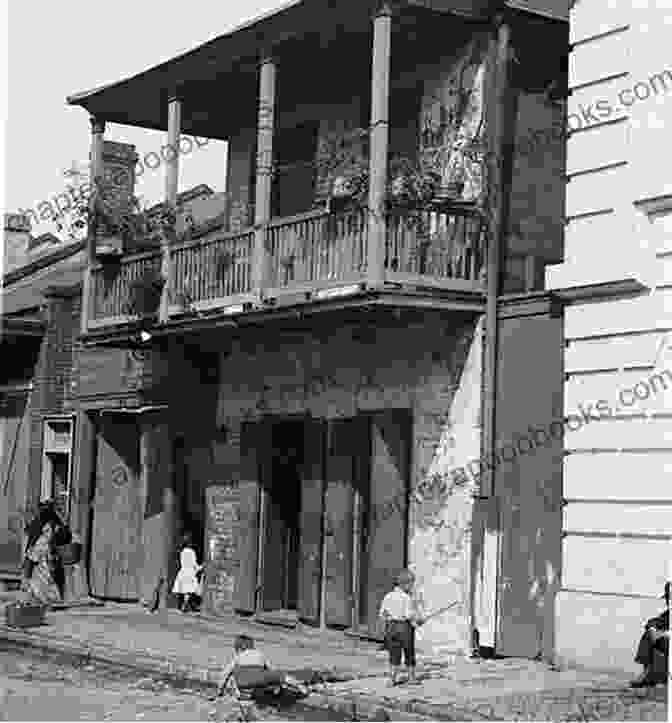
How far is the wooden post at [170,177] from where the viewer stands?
17.2 metres

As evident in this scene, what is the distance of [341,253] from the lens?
1448cm

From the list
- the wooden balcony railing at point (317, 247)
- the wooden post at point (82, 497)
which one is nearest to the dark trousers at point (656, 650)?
the wooden balcony railing at point (317, 247)

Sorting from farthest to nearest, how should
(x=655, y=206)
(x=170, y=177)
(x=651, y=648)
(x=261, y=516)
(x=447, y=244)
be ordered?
(x=170, y=177) < (x=261, y=516) < (x=447, y=244) < (x=655, y=206) < (x=651, y=648)

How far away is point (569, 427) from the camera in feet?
43.2

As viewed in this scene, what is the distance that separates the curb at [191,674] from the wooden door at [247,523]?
8.95 feet

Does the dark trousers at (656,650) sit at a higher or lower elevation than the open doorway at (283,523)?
lower

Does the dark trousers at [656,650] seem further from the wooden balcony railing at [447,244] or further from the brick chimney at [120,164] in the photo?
the brick chimney at [120,164]

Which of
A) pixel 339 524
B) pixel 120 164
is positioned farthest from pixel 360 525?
pixel 120 164

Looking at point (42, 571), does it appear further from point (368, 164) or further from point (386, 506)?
point (368, 164)

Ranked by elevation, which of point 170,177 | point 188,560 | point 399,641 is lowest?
point 399,641

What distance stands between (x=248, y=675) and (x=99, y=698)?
1.77 meters

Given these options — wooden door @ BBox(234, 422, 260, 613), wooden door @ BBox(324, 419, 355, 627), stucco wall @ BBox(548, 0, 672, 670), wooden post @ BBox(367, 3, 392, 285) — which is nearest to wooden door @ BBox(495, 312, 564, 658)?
stucco wall @ BBox(548, 0, 672, 670)

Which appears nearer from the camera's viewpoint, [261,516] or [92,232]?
[261,516]

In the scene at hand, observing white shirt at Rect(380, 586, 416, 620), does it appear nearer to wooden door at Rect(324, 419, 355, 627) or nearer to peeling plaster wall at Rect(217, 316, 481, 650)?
peeling plaster wall at Rect(217, 316, 481, 650)
